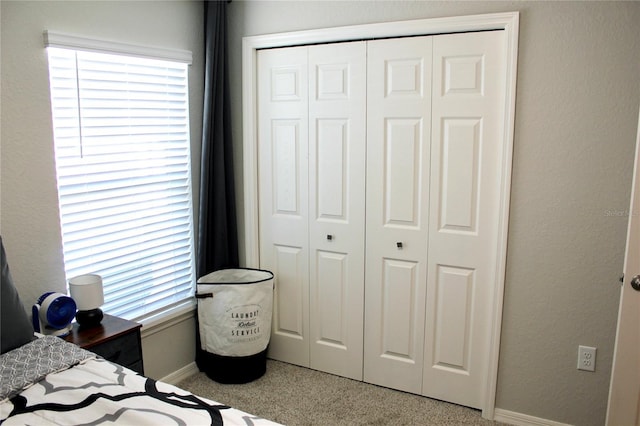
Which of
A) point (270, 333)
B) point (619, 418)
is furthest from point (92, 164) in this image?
point (619, 418)

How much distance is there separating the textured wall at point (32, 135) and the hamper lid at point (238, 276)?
938mm

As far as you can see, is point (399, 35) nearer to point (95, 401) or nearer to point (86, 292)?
point (86, 292)

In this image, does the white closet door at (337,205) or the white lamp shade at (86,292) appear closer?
the white lamp shade at (86,292)

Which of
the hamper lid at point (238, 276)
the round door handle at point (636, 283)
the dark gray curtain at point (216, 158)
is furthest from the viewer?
the hamper lid at point (238, 276)

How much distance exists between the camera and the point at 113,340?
7.69ft

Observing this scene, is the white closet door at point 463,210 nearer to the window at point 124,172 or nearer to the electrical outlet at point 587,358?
the electrical outlet at point 587,358

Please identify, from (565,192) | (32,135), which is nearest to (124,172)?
(32,135)

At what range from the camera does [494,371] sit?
2768 mm

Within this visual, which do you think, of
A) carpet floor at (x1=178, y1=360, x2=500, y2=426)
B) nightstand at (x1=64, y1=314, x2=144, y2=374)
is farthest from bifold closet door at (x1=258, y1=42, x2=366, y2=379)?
nightstand at (x1=64, y1=314, x2=144, y2=374)

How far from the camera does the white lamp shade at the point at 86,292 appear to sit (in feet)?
7.83

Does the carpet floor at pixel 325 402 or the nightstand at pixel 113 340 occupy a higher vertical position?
the nightstand at pixel 113 340

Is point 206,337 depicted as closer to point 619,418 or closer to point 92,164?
point 92,164

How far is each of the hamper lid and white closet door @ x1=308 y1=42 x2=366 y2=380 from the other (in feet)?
0.98

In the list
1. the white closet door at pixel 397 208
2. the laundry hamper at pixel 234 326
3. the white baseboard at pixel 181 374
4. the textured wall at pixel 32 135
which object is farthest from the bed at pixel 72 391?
the white closet door at pixel 397 208
